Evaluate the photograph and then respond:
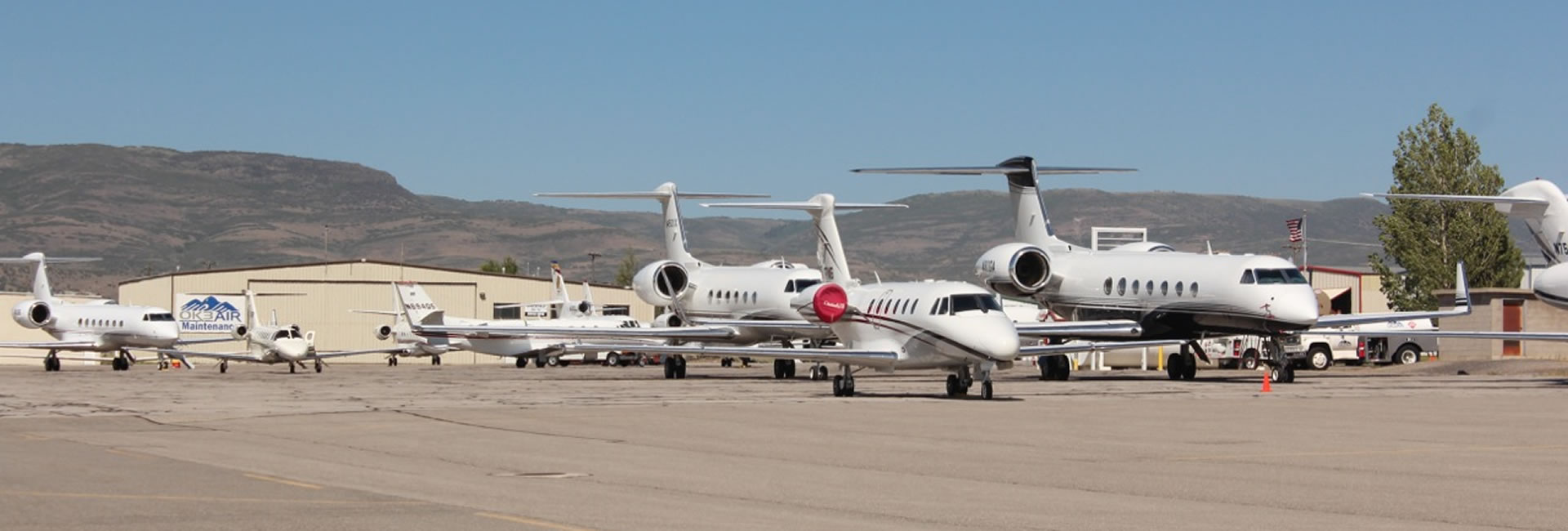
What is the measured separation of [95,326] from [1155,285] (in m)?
40.5

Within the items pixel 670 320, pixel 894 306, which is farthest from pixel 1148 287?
pixel 670 320

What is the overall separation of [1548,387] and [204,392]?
24.9m

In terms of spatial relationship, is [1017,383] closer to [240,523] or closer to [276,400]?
[276,400]

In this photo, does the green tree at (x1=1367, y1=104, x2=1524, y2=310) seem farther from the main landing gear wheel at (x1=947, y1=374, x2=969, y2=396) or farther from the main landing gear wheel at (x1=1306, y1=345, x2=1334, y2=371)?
the main landing gear wheel at (x1=947, y1=374, x2=969, y2=396)

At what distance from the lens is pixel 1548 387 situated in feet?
107

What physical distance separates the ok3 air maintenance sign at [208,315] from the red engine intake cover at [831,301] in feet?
172

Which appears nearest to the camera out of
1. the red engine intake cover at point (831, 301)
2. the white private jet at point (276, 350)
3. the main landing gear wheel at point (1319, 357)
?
the red engine intake cover at point (831, 301)

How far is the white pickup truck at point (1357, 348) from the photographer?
5488 cm

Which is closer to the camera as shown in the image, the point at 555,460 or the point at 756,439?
the point at 555,460

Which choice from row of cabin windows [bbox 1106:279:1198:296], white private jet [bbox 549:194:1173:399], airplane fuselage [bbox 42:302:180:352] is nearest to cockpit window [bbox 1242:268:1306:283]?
row of cabin windows [bbox 1106:279:1198:296]

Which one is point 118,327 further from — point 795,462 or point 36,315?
point 795,462

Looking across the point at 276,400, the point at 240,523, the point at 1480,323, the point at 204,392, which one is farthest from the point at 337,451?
the point at 1480,323

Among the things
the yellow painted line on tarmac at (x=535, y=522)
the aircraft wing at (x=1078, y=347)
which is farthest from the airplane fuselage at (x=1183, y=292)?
the yellow painted line on tarmac at (x=535, y=522)

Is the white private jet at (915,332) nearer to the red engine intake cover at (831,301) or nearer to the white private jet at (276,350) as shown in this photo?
the red engine intake cover at (831,301)
